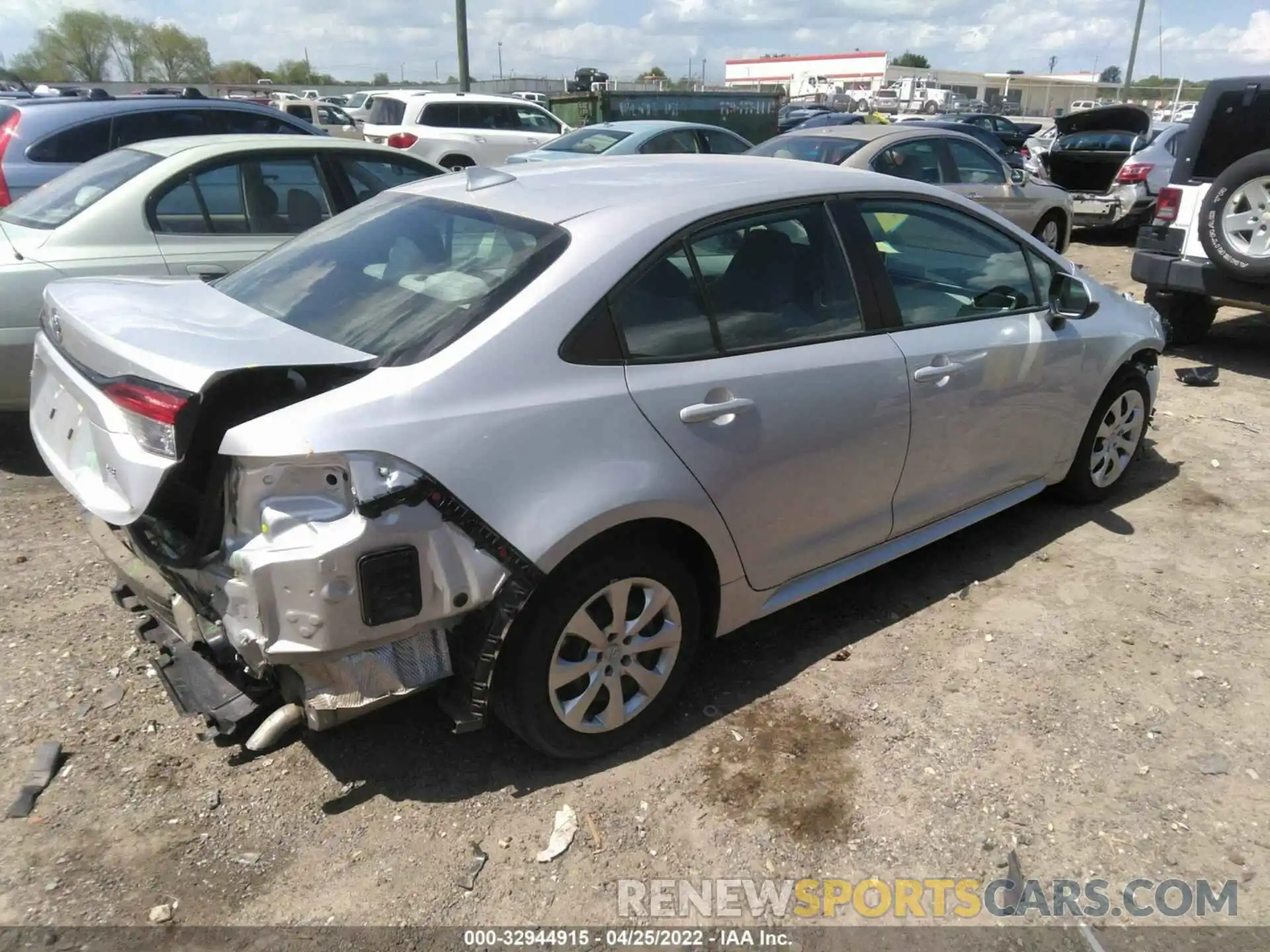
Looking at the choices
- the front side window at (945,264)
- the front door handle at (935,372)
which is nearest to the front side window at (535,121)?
the front side window at (945,264)

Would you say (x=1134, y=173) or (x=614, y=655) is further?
(x=1134, y=173)

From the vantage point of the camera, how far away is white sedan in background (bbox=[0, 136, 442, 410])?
4355 mm

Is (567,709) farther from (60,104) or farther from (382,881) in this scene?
(60,104)

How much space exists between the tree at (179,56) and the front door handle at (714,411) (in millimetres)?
81326

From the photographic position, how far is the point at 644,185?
300 cm

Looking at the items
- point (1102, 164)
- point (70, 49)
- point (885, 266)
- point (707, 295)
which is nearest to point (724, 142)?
point (1102, 164)

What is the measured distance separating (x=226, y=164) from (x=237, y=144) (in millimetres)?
147

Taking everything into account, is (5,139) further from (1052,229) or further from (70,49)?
(70,49)

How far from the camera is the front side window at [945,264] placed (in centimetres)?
341

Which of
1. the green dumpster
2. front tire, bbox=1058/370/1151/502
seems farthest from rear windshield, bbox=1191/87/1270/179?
the green dumpster

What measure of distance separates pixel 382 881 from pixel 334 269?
185 cm

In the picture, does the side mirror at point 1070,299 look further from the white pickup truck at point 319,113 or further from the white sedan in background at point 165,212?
the white pickup truck at point 319,113

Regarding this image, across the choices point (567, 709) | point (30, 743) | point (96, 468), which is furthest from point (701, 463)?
point (30, 743)

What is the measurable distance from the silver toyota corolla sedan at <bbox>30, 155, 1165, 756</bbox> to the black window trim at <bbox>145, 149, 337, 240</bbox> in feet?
6.46
